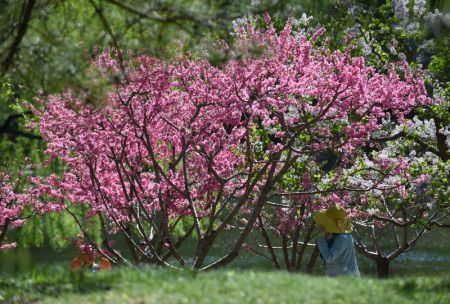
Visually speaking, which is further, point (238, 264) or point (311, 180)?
point (238, 264)

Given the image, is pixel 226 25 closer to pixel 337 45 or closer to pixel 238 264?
pixel 337 45

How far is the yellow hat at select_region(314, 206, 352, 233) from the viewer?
336 inches

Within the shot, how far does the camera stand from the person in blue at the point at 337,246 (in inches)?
336

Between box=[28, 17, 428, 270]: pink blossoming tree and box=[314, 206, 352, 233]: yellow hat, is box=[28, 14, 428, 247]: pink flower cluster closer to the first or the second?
box=[28, 17, 428, 270]: pink blossoming tree

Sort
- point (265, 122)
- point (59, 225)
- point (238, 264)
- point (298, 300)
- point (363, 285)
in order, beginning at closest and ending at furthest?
point (298, 300)
point (363, 285)
point (265, 122)
point (59, 225)
point (238, 264)

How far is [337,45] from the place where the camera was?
47.4ft

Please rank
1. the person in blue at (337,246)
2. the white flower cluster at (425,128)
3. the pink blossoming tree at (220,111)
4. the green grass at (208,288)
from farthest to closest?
1. the white flower cluster at (425,128)
2. the pink blossoming tree at (220,111)
3. the person in blue at (337,246)
4. the green grass at (208,288)

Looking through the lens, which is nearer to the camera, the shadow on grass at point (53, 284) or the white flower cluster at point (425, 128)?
the shadow on grass at point (53, 284)

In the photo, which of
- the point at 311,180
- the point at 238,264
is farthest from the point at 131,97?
the point at 238,264

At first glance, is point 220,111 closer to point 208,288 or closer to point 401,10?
point 208,288

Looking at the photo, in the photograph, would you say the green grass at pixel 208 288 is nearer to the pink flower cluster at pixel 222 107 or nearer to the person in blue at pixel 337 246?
the person in blue at pixel 337 246

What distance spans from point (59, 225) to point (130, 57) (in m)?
9.87

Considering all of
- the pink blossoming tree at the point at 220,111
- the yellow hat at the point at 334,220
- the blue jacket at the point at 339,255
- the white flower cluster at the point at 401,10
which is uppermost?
the white flower cluster at the point at 401,10

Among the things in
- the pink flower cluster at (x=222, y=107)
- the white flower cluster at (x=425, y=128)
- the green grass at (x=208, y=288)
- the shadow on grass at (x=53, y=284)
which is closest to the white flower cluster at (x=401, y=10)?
the white flower cluster at (x=425, y=128)
